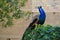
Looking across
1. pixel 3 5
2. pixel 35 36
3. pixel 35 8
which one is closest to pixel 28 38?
pixel 35 36

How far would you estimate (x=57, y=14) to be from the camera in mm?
7520

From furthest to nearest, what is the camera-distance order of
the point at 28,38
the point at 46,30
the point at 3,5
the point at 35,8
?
1. the point at 35,8
2. the point at 3,5
3. the point at 28,38
4. the point at 46,30

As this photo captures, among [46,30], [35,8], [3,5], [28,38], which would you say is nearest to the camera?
[46,30]

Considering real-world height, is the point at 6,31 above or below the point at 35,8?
below

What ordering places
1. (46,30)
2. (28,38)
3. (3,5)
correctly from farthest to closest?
(3,5) → (28,38) → (46,30)

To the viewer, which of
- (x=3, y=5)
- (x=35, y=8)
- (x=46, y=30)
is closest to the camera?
(x=46, y=30)

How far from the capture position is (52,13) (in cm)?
755

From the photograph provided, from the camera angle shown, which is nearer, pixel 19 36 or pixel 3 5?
pixel 3 5

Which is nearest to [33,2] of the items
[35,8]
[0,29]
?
[35,8]

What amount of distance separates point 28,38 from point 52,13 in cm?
303

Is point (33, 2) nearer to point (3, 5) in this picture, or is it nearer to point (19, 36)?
point (19, 36)

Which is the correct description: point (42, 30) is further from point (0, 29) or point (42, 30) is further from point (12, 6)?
point (0, 29)

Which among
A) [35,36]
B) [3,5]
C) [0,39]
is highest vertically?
[3,5]

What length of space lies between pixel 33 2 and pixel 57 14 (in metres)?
0.79
